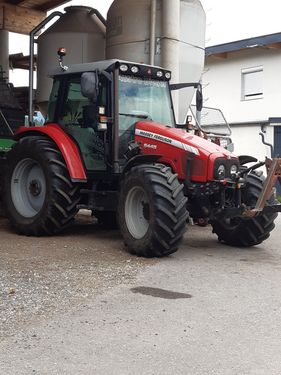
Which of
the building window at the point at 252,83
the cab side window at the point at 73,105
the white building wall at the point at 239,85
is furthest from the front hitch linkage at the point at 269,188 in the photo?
the building window at the point at 252,83

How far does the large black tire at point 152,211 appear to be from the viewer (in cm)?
731

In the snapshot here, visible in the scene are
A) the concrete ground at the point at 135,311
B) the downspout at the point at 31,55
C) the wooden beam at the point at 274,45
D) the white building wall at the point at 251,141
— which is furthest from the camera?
the white building wall at the point at 251,141

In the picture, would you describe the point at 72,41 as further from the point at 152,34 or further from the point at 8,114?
the point at 152,34

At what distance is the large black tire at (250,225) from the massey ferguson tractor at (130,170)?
15mm

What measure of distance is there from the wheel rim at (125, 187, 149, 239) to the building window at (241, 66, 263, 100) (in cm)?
1541

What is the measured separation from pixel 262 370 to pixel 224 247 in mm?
4880

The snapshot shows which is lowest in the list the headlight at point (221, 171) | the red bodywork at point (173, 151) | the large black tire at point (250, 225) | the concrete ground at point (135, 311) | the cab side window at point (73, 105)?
the concrete ground at point (135, 311)

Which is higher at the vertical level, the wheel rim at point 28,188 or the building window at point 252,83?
the building window at point 252,83

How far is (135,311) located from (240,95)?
1877cm

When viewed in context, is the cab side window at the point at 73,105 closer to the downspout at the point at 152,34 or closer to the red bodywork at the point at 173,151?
the red bodywork at the point at 173,151

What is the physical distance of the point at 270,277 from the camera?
6.97 metres

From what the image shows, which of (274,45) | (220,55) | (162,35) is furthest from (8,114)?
(220,55)

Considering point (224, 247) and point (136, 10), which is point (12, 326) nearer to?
point (224, 247)

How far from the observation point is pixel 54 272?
6.73 meters
